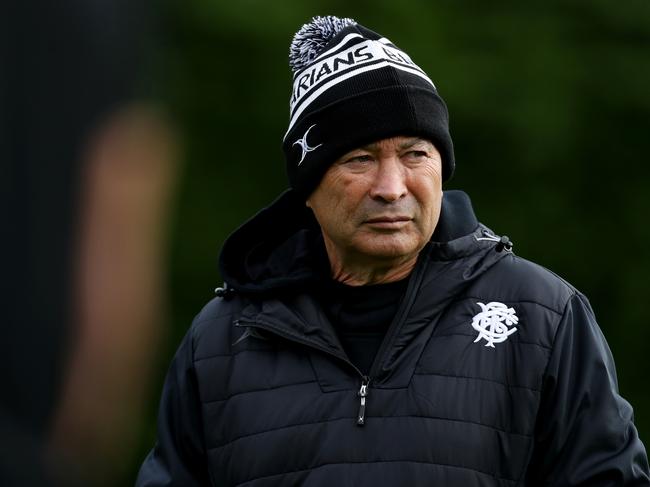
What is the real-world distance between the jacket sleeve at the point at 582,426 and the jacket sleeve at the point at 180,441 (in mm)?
861

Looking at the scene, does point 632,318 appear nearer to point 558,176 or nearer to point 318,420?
point 558,176

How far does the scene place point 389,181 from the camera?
312cm

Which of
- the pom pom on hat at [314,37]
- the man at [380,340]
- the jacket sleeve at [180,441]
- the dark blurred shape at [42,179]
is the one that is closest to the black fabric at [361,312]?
the man at [380,340]

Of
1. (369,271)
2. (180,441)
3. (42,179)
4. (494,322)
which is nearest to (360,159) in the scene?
(369,271)

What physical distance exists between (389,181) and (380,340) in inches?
15.2

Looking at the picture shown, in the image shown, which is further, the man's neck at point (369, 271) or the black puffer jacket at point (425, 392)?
the man's neck at point (369, 271)

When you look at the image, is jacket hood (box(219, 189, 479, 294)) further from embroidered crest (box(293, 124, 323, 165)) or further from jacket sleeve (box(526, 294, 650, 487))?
jacket sleeve (box(526, 294, 650, 487))

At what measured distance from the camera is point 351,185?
10.5ft

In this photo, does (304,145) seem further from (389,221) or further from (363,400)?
(363,400)

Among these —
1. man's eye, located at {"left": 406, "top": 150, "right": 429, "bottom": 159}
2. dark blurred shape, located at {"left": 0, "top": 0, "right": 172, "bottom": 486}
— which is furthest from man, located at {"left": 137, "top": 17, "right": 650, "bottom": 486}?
dark blurred shape, located at {"left": 0, "top": 0, "right": 172, "bottom": 486}

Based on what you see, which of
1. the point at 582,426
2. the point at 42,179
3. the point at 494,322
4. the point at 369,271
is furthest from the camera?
the point at 369,271

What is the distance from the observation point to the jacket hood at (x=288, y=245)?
3.20m

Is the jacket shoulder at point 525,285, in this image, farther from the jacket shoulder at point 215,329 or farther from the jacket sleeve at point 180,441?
the jacket sleeve at point 180,441

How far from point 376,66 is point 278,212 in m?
0.56
